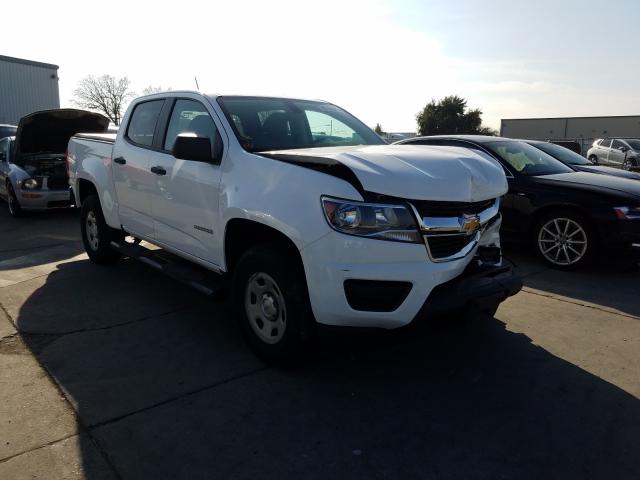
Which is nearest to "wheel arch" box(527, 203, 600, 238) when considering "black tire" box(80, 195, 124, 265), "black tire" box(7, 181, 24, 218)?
"black tire" box(80, 195, 124, 265)

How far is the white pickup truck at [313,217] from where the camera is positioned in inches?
110

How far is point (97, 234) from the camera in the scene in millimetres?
5902

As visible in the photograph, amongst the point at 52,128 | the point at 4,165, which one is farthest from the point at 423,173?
the point at 4,165

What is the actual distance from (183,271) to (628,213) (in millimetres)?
4766

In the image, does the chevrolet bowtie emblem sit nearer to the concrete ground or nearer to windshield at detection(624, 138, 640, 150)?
the concrete ground

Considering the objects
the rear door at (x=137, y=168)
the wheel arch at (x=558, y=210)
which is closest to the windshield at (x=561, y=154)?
the wheel arch at (x=558, y=210)

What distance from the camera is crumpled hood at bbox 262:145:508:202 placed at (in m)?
2.79

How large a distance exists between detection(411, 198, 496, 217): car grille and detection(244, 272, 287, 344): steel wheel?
1.01 meters

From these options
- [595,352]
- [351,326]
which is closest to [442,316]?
[351,326]

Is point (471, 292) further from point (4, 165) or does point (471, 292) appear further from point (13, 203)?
point (4, 165)

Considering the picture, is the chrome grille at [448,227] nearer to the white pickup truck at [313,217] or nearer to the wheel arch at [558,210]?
the white pickup truck at [313,217]

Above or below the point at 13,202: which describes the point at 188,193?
above

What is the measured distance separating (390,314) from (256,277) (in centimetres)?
99

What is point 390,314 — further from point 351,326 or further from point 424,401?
point 424,401
